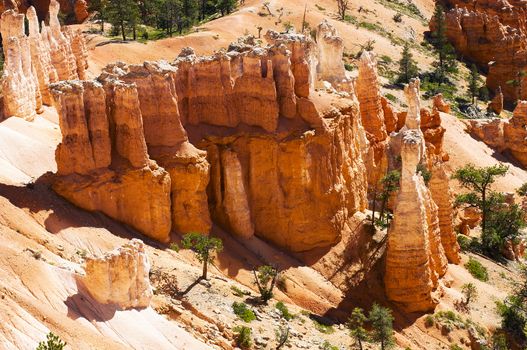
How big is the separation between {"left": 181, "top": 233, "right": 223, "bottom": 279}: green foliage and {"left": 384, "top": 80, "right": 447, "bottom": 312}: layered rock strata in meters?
9.17

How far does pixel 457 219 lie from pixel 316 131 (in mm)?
21201

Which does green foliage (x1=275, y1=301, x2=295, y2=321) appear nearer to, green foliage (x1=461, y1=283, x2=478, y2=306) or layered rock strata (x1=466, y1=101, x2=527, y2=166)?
green foliage (x1=461, y1=283, x2=478, y2=306)

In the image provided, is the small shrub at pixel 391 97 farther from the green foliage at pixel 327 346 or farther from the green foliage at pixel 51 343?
the green foliage at pixel 51 343

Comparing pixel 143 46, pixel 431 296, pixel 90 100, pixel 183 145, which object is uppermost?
pixel 90 100

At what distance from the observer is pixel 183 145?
4197 centimetres

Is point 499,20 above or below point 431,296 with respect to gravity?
below

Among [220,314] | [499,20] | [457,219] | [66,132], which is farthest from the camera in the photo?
[499,20]

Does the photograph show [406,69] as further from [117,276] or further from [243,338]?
[117,276]

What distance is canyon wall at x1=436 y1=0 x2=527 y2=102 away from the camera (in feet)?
344

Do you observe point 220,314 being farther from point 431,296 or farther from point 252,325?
point 431,296

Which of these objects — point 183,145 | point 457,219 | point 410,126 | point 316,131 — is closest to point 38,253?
point 183,145

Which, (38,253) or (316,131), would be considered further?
(316,131)

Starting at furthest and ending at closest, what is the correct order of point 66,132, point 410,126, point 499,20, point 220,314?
1. point 499,20
2. point 410,126
3. point 66,132
4. point 220,314

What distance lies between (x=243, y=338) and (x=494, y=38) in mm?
85517
